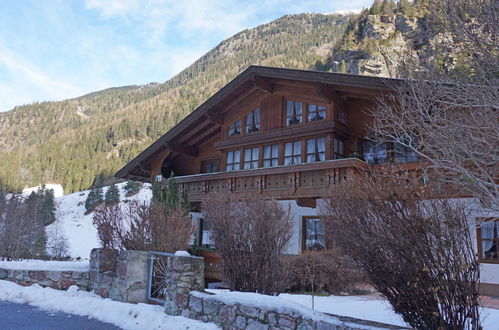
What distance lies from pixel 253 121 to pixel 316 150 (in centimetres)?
405

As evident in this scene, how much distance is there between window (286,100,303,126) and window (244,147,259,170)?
7.03 ft

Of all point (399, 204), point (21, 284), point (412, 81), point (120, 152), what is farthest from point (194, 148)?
point (120, 152)

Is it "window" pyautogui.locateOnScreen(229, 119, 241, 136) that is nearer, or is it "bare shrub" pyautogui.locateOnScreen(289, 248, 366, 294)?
"bare shrub" pyautogui.locateOnScreen(289, 248, 366, 294)

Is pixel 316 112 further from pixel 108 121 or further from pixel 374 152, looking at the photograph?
pixel 108 121

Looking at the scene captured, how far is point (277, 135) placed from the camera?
57.3ft

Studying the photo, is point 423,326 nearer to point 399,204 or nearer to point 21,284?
point 399,204

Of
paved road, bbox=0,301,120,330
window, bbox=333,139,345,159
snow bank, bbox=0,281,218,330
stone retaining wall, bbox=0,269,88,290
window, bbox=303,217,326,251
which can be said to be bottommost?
paved road, bbox=0,301,120,330

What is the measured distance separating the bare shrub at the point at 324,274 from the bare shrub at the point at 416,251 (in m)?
5.47

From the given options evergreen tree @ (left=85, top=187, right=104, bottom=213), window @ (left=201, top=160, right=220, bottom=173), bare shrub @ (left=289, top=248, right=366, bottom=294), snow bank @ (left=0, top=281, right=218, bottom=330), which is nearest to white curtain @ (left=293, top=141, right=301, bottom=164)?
window @ (left=201, top=160, right=220, bottom=173)

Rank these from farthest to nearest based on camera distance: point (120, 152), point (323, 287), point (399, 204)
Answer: point (120, 152) → point (323, 287) → point (399, 204)

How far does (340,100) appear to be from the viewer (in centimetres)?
1650

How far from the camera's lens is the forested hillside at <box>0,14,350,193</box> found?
93750 millimetres

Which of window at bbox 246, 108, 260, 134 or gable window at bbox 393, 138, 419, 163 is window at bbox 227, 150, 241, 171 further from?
gable window at bbox 393, 138, 419, 163

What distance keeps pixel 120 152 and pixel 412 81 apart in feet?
321
